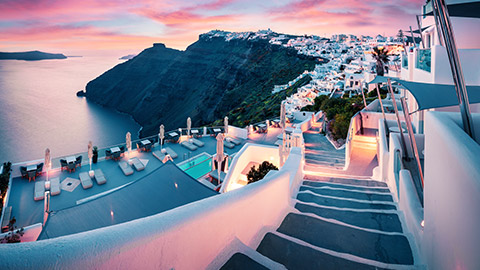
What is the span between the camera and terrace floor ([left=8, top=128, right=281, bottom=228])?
8.95 meters

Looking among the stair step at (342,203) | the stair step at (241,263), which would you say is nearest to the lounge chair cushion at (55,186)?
the stair step at (342,203)

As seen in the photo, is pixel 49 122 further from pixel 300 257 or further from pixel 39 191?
pixel 300 257

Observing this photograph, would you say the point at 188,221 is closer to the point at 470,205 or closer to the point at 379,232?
the point at 470,205

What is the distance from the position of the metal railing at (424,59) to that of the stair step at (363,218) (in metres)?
6.23

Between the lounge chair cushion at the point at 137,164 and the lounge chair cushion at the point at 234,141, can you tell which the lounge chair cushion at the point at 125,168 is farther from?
the lounge chair cushion at the point at 234,141

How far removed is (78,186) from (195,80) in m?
87.0

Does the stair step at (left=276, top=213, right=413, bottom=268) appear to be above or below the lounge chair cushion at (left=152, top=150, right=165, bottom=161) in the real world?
above

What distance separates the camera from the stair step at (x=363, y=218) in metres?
3.09

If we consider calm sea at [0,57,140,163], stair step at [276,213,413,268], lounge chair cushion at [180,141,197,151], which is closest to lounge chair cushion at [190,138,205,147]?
lounge chair cushion at [180,141,197,151]

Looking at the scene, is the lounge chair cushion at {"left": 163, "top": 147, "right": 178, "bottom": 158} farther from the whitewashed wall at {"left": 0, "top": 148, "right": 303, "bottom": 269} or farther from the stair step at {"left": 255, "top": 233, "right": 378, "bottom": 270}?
the stair step at {"left": 255, "top": 233, "right": 378, "bottom": 270}

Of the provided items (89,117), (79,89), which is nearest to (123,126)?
(89,117)

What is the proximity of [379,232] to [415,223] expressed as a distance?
0.41 metres

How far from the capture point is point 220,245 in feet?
6.60

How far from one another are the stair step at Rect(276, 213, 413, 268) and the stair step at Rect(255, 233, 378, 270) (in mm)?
309
